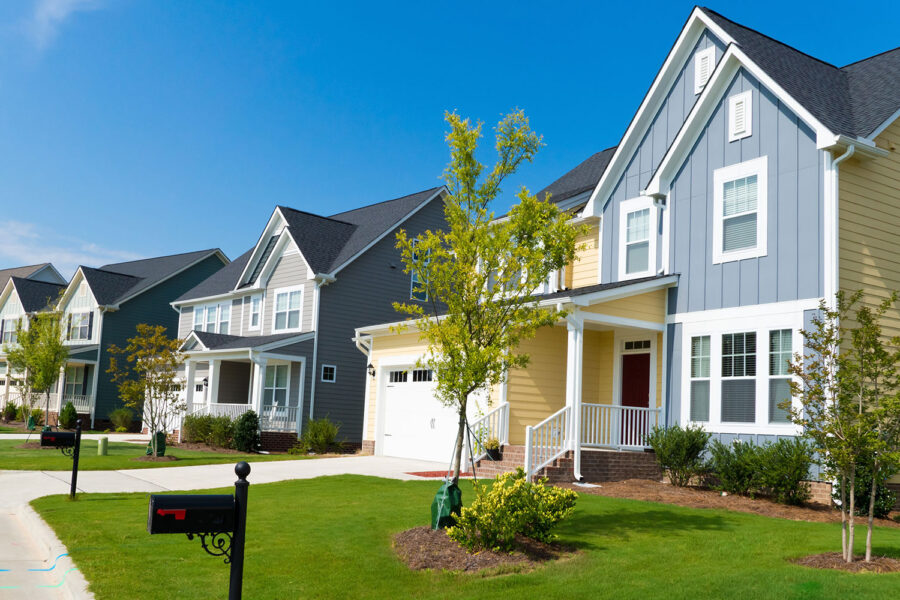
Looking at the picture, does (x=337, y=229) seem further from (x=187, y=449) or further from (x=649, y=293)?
(x=649, y=293)

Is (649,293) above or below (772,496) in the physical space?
above

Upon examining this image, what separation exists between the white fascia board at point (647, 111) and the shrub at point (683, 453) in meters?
6.14

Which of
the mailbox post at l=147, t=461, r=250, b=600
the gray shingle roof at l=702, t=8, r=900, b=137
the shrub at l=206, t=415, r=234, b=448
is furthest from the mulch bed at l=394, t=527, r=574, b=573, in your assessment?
the shrub at l=206, t=415, r=234, b=448

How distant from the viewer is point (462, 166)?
10016 millimetres

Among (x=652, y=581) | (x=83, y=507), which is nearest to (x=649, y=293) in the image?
(x=652, y=581)

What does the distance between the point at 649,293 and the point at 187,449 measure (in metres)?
15.9

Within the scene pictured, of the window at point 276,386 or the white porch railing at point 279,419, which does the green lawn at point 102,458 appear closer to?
the white porch railing at point 279,419

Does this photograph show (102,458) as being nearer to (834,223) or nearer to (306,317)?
(306,317)

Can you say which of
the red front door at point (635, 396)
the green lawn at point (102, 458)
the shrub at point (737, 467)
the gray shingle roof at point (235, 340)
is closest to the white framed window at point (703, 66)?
the red front door at point (635, 396)

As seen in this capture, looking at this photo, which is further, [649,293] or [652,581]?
[649,293]

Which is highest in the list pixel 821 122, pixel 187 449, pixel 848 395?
pixel 821 122

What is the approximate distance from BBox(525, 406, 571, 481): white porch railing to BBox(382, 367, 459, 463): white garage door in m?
4.02

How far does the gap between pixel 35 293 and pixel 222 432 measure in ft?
88.6

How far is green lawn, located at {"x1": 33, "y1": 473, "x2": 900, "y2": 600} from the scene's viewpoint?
283 inches
